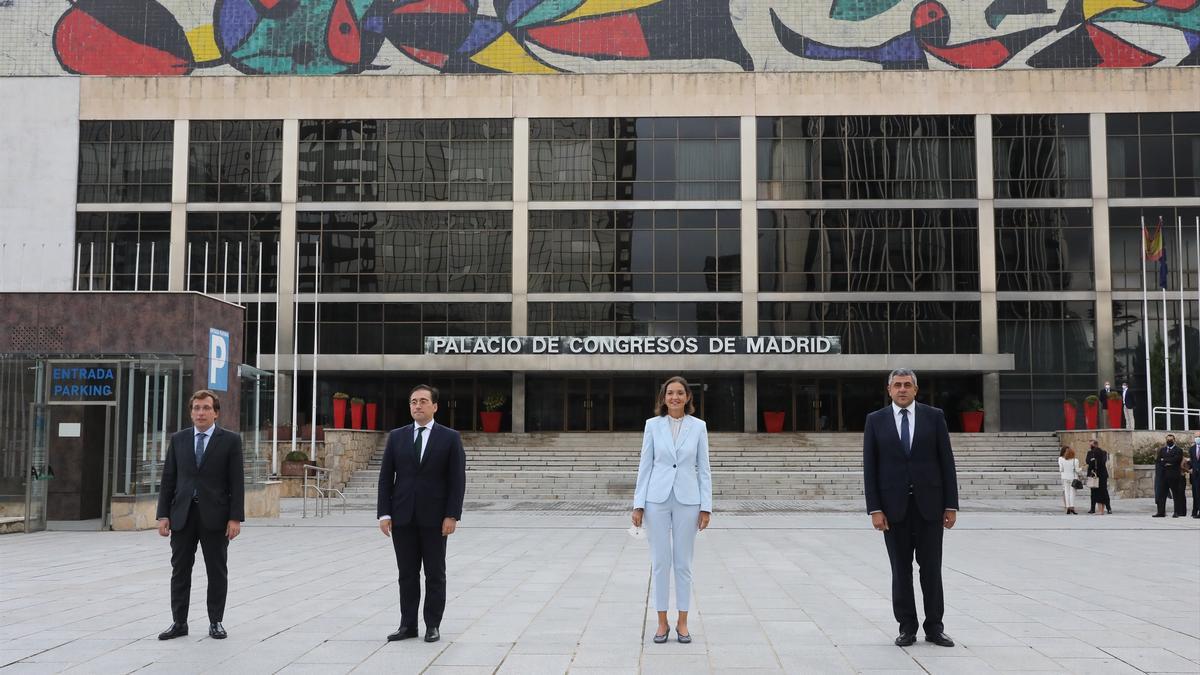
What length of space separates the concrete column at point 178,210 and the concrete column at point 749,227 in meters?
24.2

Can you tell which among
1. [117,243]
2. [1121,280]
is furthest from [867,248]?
[117,243]

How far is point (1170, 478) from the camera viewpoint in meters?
24.8

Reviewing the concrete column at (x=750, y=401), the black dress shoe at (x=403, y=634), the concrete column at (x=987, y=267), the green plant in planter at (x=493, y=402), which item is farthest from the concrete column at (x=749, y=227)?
the black dress shoe at (x=403, y=634)

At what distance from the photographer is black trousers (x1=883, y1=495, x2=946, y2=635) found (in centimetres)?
823

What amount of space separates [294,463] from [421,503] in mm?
27329

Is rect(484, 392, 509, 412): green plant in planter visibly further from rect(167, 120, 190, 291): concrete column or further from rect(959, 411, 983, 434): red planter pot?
rect(959, 411, 983, 434): red planter pot

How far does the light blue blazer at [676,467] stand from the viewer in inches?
324

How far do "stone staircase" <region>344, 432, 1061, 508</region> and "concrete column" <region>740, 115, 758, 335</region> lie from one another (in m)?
5.65

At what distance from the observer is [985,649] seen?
8.15 metres

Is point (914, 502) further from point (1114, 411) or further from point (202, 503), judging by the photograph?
point (1114, 411)

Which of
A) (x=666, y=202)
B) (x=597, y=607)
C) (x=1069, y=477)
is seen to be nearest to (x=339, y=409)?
(x=666, y=202)

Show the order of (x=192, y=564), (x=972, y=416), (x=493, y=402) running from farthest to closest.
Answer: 1. (x=493, y=402)
2. (x=972, y=416)
3. (x=192, y=564)

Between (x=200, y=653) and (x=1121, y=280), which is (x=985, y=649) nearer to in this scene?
(x=200, y=653)

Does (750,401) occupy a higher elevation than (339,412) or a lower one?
higher
